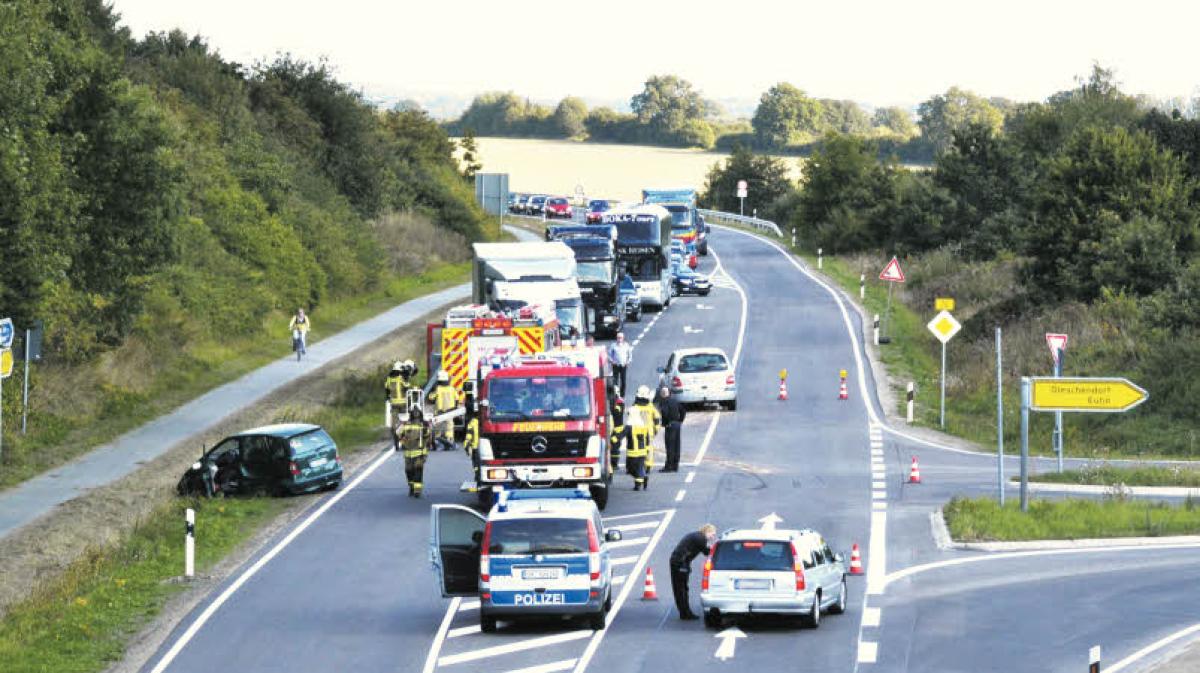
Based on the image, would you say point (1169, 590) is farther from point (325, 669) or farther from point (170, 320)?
point (170, 320)

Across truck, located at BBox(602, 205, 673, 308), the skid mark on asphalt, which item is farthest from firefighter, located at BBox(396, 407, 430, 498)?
truck, located at BBox(602, 205, 673, 308)

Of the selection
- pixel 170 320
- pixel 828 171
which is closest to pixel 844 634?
pixel 170 320

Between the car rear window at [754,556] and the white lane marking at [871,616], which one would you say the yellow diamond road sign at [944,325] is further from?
the car rear window at [754,556]

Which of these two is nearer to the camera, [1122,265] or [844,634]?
[844,634]

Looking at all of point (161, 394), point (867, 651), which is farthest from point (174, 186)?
point (867, 651)

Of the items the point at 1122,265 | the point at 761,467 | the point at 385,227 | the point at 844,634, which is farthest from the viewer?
the point at 385,227

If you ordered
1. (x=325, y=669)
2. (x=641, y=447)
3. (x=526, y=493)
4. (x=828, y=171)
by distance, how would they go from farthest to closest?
1. (x=828, y=171)
2. (x=641, y=447)
3. (x=526, y=493)
4. (x=325, y=669)

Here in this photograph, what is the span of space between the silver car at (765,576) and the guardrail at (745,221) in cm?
9310

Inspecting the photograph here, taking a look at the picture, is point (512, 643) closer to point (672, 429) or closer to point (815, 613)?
point (815, 613)

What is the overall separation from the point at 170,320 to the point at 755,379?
16.7 metres

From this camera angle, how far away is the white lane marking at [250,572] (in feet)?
73.8

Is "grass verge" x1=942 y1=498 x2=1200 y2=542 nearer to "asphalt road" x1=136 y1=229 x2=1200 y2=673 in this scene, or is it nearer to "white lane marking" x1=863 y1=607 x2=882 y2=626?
"asphalt road" x1=136 y1=229 x2=1200 y2=673

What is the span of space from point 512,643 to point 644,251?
46.5 m

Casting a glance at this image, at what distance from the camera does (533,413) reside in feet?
101
